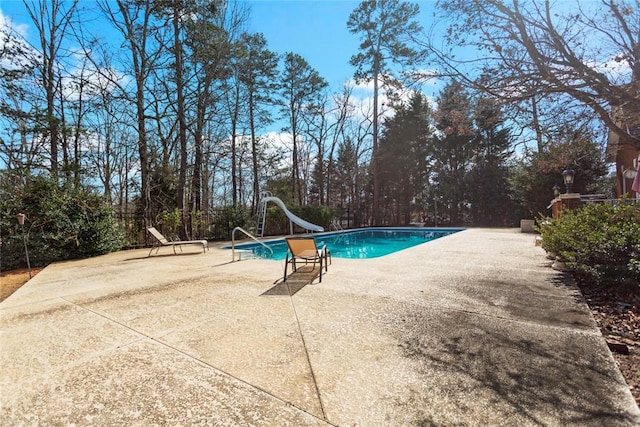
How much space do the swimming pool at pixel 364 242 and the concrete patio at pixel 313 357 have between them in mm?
5809

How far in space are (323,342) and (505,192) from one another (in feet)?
72.2

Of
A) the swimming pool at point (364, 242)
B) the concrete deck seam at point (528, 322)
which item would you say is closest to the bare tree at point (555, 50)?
the concrete deck seam at point (528, 322)

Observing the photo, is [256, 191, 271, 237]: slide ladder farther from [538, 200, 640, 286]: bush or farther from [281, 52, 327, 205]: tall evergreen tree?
[538, 200, 640, 286]: bush

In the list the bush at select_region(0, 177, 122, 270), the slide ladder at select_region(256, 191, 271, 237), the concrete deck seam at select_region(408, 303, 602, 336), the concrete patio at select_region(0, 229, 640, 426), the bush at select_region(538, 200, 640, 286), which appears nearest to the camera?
the concrete patio at select_region(0, 229, 640, 426)

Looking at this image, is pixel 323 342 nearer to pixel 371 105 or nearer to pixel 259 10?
pixel 259 10

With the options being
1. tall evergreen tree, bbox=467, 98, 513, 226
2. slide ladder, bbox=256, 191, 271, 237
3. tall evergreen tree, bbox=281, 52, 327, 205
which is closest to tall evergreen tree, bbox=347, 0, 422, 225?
tall evergreen tree, bbox=281, 52, 327, 205

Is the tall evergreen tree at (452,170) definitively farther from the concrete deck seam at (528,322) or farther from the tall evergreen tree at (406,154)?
the concrete deck seam at (528,322)

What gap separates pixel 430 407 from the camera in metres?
1.67

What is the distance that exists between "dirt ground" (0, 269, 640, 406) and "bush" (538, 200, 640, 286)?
0.20 metres

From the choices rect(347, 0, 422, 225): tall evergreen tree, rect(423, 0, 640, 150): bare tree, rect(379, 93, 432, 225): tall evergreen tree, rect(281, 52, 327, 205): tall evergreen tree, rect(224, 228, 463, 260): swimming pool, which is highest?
rect(347, 0, 422, 225): tall evergreen tree

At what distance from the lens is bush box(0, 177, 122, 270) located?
671 centimetres

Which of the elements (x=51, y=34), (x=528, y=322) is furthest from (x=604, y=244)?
(x=51, y=34)

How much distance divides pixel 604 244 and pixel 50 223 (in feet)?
34.9

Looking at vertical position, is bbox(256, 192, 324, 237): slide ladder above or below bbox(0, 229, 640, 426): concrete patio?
above
